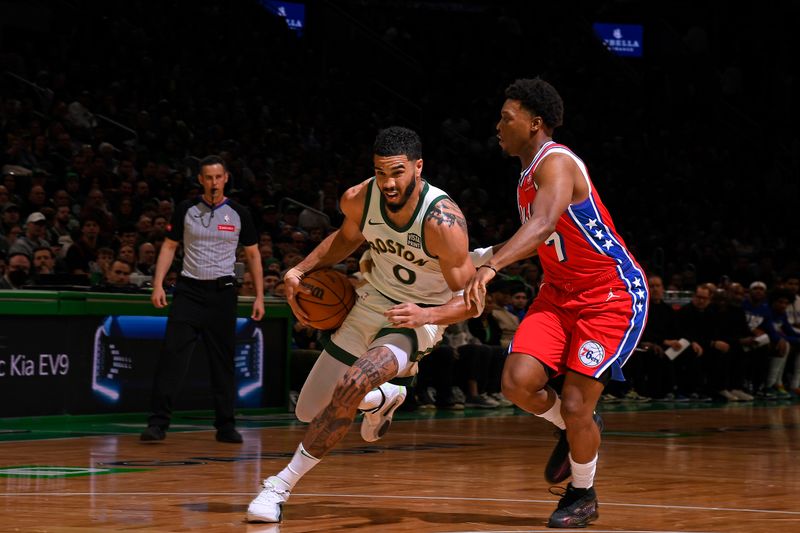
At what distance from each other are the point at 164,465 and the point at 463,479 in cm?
178

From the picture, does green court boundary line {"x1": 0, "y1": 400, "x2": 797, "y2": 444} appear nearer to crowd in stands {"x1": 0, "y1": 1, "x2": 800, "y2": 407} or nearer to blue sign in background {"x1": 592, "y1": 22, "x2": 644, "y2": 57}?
crowd in stands {"x1": 0, "y1": 1, "x2": 800, "y2": 407}

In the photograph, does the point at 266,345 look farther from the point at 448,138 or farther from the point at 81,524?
the point at 448,138

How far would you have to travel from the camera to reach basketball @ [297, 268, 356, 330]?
5.35 meters

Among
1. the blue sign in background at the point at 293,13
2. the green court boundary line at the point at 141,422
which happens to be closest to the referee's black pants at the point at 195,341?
the green court boundary line at the point at 141,422

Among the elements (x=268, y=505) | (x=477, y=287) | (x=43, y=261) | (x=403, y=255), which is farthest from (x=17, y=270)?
(x=477, y=287)

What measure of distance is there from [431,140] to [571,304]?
60.9ft

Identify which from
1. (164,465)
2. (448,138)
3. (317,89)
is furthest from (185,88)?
(164,465)

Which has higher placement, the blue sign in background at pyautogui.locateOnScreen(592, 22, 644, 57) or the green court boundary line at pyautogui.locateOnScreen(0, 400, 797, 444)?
the blue sign in background at pyautogui.locateOnScreen(592, 22, 644, 57)

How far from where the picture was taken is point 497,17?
27.7 m

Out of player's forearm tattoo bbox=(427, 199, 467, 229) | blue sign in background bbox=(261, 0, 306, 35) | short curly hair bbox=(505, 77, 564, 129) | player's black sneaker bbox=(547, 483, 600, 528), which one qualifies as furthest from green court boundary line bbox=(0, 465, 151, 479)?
blue sign in background bbox=(261, 0, 306, 35)

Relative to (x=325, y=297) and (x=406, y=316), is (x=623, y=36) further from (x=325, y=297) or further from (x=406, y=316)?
(x=406, y=316)

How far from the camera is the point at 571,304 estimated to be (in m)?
5.22

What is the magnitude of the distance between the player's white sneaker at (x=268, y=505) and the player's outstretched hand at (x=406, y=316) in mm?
896

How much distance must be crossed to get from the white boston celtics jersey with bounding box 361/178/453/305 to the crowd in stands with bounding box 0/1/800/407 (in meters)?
5.65
